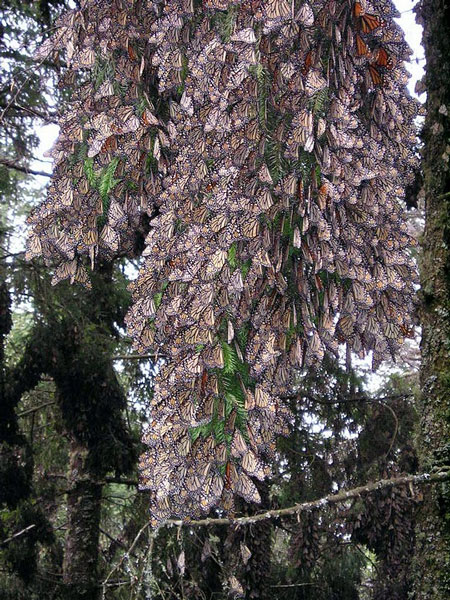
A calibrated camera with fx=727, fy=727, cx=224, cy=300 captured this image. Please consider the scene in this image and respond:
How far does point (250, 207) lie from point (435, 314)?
72 cm

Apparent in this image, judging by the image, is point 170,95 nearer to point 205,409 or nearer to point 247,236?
point 247,236

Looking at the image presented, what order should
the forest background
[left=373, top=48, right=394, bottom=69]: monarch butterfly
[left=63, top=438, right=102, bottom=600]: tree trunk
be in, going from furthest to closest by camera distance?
[left=63, top=438, right=102, bottom=600]: tree trunk < the forest background < [left=373, top=48, right=394, bottom=69]: monarch butterfly

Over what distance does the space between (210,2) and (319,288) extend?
0.60 metres

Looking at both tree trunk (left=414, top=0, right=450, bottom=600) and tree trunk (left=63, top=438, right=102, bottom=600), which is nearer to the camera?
tree trunk (left=414, top=0, right=450, bottom=600)

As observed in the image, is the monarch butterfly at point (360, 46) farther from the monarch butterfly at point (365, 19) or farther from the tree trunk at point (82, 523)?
the tree trunk at point (82, 523)

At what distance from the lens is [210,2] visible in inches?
56.3

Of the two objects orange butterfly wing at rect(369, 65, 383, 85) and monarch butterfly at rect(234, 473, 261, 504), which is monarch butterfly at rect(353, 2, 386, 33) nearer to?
orange butterfly wing at rect(369, 65, 383, 85)

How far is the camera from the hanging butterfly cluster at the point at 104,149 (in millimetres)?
1612

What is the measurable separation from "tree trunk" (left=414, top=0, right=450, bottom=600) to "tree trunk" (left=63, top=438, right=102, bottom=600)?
2.97 metres

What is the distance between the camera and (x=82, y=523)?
4.48 meters

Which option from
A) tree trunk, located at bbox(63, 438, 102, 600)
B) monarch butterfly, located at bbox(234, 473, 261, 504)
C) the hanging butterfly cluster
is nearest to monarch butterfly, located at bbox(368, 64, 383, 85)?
the hanging butterfly cluster

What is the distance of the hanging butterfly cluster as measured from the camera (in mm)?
1612

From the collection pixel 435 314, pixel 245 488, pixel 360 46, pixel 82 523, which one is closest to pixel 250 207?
pixel 360 46

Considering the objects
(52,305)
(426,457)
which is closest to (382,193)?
(426,457)
